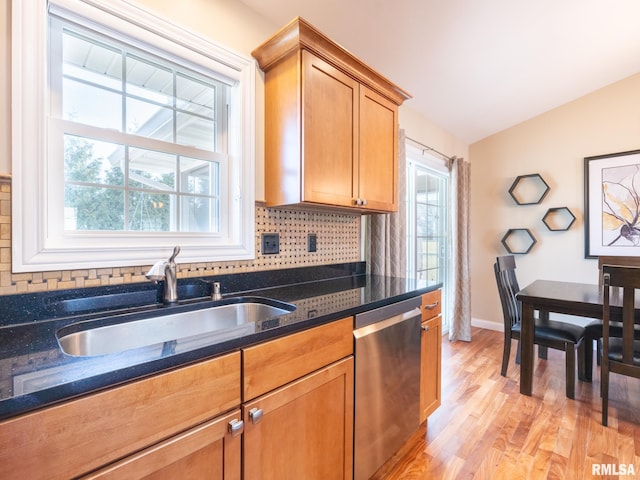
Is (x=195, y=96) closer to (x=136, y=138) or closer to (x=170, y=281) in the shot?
(x=136, y=138)

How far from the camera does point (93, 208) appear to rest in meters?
1.27

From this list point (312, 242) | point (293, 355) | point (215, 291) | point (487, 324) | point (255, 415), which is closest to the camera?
point (255, 415)

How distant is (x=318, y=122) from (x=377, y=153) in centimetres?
51

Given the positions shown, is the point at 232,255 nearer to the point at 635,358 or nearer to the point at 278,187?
the point at 278,187

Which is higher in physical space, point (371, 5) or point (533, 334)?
point (371, 5)

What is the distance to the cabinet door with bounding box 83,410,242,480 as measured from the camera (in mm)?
699

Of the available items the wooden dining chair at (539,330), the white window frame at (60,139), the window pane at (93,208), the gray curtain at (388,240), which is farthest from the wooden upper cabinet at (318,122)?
the wooden dining chair at (539,330)

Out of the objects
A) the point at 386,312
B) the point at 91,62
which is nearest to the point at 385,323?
the point at 386,312

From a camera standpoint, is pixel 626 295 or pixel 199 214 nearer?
pixel 199 214

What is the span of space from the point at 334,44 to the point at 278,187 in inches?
30.0

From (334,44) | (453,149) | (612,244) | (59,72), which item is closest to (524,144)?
(453,149)

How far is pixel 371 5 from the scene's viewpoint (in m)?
1.71

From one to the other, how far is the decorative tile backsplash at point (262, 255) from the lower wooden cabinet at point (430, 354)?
2.19 feet

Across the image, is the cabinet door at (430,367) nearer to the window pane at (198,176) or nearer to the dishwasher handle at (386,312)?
the dishwasher handle at (386,312)
